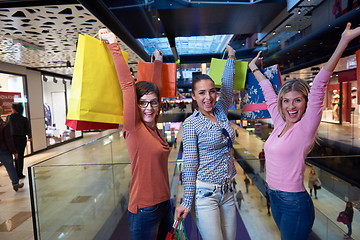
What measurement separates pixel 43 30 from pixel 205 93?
4894mm

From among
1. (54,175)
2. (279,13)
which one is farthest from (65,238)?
(279,13)

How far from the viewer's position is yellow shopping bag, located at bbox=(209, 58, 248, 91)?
74.5 inches

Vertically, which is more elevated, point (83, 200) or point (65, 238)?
point (83, 200)

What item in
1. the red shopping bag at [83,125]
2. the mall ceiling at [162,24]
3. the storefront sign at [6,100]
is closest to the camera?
the red shopping bag at [83,125]

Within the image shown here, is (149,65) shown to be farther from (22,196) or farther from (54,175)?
(22,196)

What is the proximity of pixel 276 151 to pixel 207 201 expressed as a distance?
20.5 inches

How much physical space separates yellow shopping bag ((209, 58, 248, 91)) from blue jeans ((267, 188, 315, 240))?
92 centimetres

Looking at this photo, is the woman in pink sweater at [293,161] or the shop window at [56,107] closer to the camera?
the woman in pink sweater at [293,161]

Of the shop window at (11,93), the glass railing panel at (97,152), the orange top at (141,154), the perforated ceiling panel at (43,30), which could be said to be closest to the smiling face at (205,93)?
the orange top at (141,154)

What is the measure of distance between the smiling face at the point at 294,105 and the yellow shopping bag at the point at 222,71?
55 centimetres

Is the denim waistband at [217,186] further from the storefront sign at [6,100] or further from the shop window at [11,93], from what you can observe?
the storefront sign at [6,100]

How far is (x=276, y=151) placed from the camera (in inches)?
58.1

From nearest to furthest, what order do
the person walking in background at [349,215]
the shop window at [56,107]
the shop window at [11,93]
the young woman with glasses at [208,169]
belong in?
the young woman with glasses at [208,169]
the person walking in background at [349,215]
the shop window at [11,93]
the shop window at [56,107]

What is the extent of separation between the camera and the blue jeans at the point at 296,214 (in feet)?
4.66
